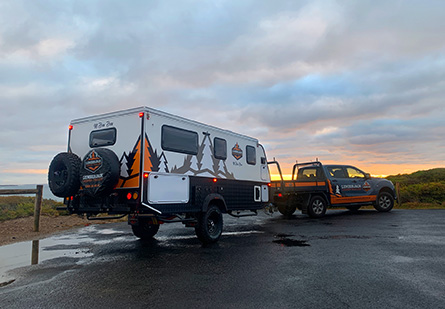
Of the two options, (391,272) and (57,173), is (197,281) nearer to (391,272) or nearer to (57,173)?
(391,272)

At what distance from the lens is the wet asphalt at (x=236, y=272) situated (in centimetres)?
402

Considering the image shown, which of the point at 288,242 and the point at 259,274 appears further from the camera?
the point at 288,242

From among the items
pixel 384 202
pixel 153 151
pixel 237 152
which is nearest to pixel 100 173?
pixel 153 151

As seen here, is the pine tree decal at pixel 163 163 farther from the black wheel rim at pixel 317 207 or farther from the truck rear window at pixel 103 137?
the black wheel rim at pixel 317 207

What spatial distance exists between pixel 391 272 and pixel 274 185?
833 centimetres

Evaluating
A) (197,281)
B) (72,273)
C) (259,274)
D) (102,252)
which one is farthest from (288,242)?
(72,273)

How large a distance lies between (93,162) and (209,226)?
3293 millimetres

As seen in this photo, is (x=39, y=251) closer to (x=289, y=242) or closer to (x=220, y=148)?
(x=220, y=148)

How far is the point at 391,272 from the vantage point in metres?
5.15

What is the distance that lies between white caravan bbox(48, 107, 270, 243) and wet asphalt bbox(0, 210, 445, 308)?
0.96 meters

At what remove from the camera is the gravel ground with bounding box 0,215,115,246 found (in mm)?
9481

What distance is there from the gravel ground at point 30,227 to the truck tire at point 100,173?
3.78 m

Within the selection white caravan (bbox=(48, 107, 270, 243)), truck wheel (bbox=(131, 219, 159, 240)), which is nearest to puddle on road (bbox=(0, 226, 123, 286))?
truck wheel (bbox=(131, 219, 159, 240))

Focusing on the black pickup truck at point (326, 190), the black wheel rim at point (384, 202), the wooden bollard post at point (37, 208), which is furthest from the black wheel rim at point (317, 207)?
the wooden bollard post at point (37, 208)
